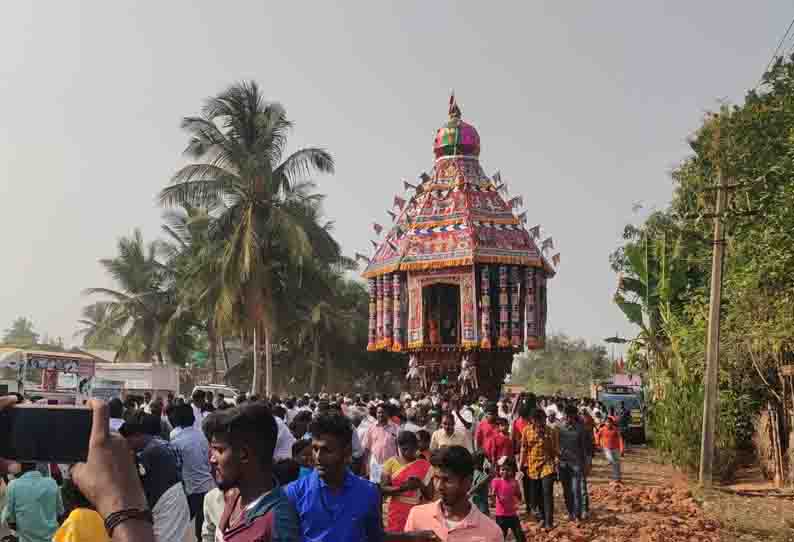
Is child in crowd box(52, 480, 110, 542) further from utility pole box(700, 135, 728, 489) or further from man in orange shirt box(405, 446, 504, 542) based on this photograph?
utility pole box(700, 135, 728, 489)

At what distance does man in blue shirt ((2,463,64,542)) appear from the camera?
18.2 ft

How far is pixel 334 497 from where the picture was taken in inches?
149

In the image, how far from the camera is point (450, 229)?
32500 mm

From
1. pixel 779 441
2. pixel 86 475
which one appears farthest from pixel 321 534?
pixel 779 441

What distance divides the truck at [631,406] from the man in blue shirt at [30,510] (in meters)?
22.1

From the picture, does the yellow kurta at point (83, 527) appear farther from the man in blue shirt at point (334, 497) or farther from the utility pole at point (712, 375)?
the utility pole at point (712, 375)

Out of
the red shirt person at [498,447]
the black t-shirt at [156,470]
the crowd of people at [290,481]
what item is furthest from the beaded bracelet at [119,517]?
the red shirt person at [498,447]

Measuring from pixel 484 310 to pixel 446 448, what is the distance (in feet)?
90.4

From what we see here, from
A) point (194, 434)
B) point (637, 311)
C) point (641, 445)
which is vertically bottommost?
point (641, 445)

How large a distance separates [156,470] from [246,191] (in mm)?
19454

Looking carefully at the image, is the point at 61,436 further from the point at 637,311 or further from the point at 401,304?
the point at 401,304

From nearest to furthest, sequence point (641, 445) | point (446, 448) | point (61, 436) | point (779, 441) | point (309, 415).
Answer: point (61, 436)
point (446, 448)
point (309, 415)
point (779, 441)
point (641, 445)

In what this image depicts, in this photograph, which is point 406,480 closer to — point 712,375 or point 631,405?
point 712,375

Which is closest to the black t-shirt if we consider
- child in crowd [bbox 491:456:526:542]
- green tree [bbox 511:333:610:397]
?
child in crowd [bbox 491:456:526:542]
